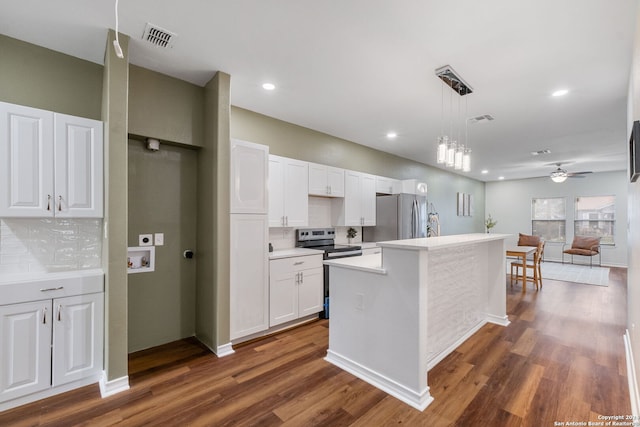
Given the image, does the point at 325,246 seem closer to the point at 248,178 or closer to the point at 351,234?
the point at 351,234

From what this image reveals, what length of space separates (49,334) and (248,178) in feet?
6.75

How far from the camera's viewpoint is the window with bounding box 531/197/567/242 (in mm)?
8891

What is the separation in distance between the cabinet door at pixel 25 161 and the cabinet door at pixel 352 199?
3538 millimetres

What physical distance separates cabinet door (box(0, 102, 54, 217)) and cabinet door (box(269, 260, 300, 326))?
2.07 meters

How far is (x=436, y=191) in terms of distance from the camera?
7578mm

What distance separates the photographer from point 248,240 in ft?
10.2

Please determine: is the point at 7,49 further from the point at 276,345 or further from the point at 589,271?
the point at 589,271

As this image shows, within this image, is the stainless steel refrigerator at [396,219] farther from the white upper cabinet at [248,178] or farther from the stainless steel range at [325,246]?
the white upper cabinet at [248,178]

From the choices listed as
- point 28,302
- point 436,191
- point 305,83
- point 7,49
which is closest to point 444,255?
point 305,83

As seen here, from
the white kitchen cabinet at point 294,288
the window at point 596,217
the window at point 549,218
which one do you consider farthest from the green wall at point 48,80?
the window at point 596,217

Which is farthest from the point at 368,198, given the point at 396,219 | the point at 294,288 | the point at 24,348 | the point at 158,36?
the point at 24,348

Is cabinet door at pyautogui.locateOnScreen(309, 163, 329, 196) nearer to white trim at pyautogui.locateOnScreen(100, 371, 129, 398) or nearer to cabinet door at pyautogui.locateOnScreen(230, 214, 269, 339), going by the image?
cabinet door at pyautogui.locateOnScreen(230, 214, 269, 339)

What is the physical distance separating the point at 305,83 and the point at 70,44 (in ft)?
6.67

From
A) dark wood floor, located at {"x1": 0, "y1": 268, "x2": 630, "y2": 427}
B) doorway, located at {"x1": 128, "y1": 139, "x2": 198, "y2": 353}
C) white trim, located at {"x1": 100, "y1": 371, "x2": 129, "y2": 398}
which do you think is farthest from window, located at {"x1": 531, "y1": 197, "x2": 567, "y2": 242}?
white trim, located at {"x1": 100, "y1": 371, "x2": 129, "y2": 398}
